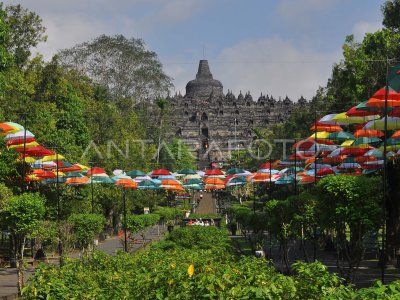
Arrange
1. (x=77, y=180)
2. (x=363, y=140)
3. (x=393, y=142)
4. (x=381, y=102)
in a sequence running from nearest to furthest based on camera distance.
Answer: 1. (x=381, y=102)
2. (x=393, y=142)
3. (x=363, y=140)
4. (x=77, y=180)

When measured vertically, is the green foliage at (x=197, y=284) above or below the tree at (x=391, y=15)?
below

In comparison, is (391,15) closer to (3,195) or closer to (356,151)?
(356,151)

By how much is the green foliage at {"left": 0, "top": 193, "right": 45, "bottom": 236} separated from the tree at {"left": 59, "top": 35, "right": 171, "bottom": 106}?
36.9 meters

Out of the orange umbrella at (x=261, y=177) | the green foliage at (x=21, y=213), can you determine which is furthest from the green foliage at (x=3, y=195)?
the orange umbrella at (x=261, y=177)

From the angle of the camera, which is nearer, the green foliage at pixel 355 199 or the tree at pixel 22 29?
the green foliage at pixel 355 199

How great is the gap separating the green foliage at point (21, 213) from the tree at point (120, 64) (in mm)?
36873

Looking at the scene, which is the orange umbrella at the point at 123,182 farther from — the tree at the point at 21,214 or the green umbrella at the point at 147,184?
the tree at the point at 21,214

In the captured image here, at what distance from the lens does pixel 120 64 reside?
182 feet

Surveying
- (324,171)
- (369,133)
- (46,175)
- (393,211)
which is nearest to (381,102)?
(369,133)

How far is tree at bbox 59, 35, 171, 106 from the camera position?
54.9 m

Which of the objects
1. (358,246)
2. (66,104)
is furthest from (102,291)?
(66,104)

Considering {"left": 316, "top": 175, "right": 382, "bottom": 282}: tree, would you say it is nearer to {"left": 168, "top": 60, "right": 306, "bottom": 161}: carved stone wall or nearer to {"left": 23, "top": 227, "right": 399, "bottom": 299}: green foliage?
{"left": 23, "top": 227, "right": 399, "bottom": 299}: green foliage

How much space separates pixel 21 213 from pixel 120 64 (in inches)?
1498

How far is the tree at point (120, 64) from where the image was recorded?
54906mm
